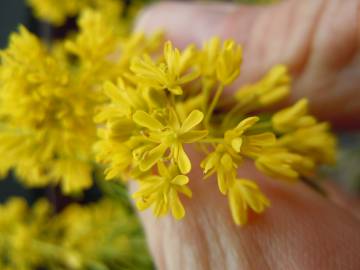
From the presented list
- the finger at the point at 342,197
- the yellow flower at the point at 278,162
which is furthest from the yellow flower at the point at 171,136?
the finger at the point at 342,197

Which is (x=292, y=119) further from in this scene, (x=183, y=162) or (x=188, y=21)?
(x=188, y=21)

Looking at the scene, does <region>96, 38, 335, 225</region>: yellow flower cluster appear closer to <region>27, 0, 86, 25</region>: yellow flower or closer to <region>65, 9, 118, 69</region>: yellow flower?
<region>65, 9, 118, 69</region>: yellow flower

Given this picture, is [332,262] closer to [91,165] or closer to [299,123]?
[299,123]

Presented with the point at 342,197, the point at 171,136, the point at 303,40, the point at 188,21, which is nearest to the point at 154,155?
the point at 171,136

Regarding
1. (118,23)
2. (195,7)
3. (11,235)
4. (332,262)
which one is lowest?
(332,262)

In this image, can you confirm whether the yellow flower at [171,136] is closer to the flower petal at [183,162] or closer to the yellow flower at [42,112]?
the flower petal at [183,162]

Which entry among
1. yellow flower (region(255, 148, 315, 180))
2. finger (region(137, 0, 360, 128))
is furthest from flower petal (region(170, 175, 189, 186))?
finger (region(137, 0, 360, 128))

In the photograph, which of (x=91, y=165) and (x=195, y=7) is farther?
(x=195, y=7)

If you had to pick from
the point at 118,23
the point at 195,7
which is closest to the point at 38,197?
the point at 118,23
